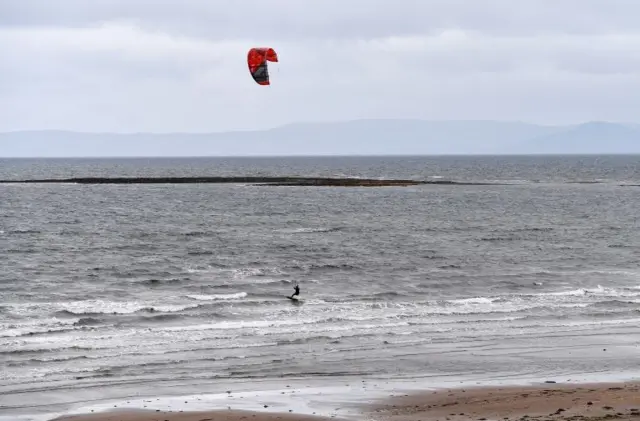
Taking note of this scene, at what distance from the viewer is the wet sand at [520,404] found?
2020 cm

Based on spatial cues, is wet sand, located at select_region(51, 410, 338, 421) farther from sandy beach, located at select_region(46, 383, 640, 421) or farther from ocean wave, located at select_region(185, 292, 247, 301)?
ocean wave, located at select_region(185, 292, 247, 301)

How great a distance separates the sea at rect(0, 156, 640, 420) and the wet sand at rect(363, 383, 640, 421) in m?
1.63

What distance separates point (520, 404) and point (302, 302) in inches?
637

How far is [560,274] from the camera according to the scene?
45844mm

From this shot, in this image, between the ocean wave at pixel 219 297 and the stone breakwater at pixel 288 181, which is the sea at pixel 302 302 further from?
the stone breakwater at pixel 288 181

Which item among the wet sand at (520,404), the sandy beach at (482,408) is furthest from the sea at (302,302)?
the sandy beach at (482,408)

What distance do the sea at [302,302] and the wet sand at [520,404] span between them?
1632mm

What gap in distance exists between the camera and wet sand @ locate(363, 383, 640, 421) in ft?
66.3

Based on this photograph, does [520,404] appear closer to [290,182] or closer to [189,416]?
[189,416]

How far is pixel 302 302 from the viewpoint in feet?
121

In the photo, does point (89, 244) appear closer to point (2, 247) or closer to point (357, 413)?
point (2, 247)

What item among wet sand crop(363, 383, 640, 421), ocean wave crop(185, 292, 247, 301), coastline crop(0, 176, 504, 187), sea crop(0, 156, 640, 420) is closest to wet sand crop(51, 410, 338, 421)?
sea crop(0, 156, 640, 420)

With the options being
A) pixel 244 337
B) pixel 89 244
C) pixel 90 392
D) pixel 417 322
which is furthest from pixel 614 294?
pixel 89 244

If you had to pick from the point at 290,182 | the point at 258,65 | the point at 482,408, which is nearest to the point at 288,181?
the point at 290,182
